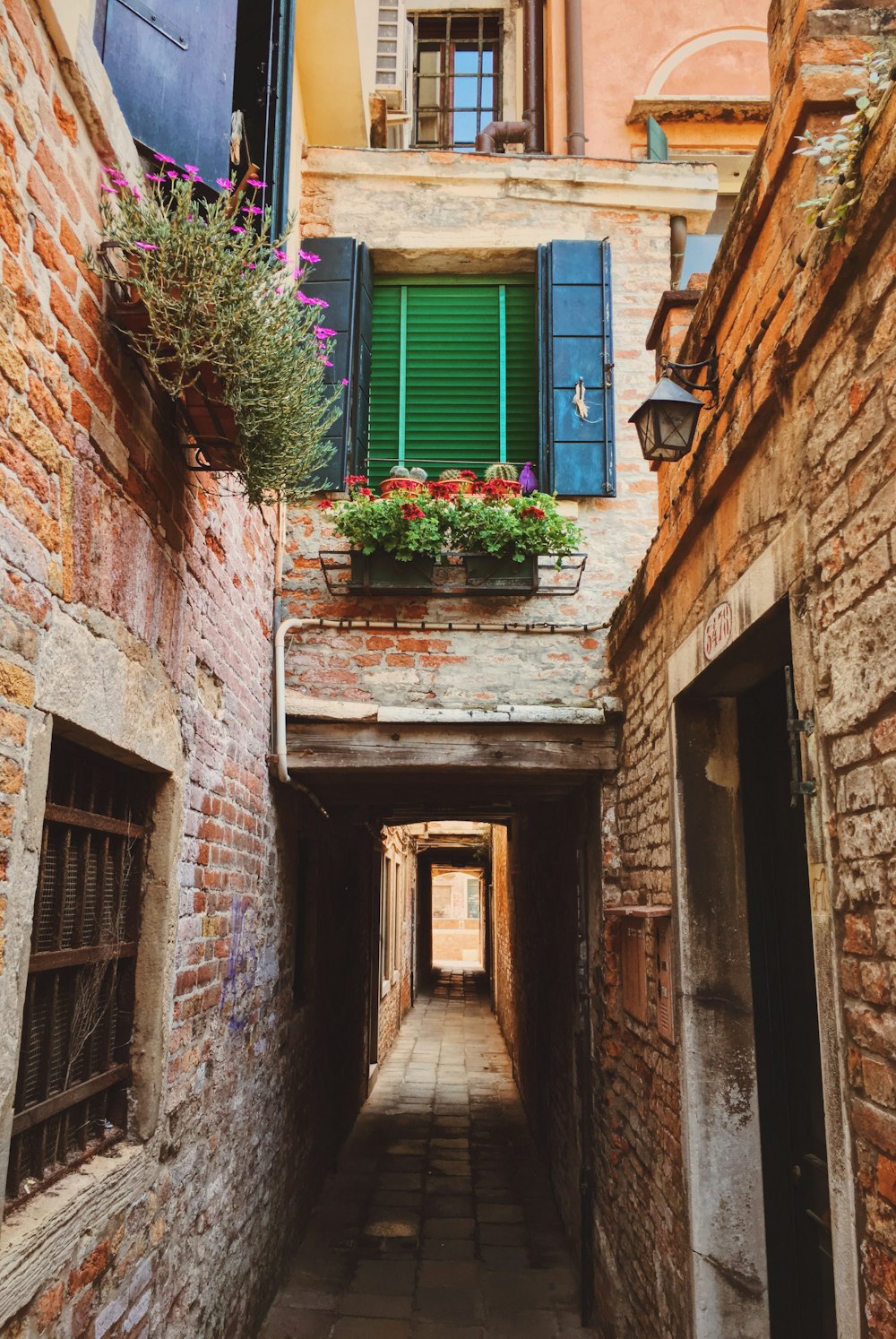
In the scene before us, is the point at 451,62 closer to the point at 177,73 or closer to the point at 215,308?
the point at 177,73

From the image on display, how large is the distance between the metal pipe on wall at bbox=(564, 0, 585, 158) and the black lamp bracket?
5460 millimetres

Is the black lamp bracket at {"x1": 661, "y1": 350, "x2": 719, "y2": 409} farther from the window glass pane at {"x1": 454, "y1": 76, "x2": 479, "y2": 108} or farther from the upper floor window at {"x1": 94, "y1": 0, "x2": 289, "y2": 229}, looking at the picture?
the window glass pane at {"x1": 454, "y1": 76, "x2": 479, "y2": 108}

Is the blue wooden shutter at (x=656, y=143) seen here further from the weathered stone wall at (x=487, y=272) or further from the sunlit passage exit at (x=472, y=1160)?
the sunlit passage exit at (x=472, y=1160)

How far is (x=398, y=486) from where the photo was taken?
5121 millimetres

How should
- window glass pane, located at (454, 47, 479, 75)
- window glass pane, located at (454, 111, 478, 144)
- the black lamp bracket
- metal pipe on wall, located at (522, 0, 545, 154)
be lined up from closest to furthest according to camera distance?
the black lamp bracket, metal pipe on wall, located at (522, 0, 545, 154), window glass pane, located at (454, 111, 478, 144), window glass pane, located at (454, 47, 479, 75)

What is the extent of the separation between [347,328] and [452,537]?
150 centimetres

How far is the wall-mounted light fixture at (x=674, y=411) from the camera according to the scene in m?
2.94

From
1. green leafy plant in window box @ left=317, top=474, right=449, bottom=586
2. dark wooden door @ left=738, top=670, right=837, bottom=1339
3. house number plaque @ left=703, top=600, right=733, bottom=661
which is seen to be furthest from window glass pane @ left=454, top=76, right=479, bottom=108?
house number plaque @ left=703, top=600, right=733, bottom=661

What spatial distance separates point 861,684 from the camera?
183 cm

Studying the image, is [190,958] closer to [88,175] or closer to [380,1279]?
[88,175]

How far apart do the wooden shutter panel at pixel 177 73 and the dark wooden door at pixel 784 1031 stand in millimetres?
2568

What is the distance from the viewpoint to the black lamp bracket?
2932 mm

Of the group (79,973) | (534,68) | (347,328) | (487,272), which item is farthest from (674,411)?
(534,68)

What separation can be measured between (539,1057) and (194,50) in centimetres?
758
